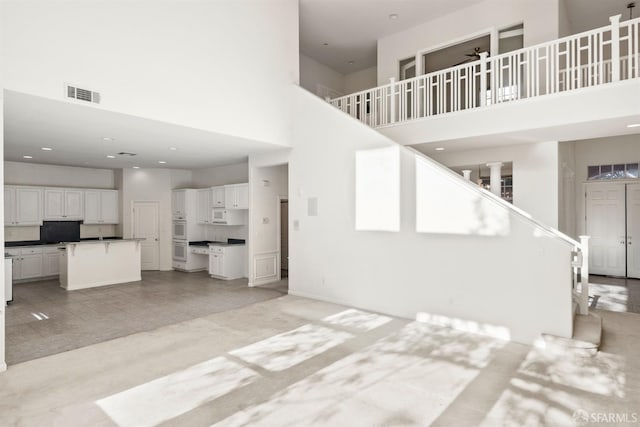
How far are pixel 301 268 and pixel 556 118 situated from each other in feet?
15.6

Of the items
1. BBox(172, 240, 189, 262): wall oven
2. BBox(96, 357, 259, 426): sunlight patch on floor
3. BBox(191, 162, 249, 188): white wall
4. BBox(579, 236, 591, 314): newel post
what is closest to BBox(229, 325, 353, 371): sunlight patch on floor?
BBox(96, 357, 259, 426): sunlight patch on floor

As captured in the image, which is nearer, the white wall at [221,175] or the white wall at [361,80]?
the white wall at [221,175]

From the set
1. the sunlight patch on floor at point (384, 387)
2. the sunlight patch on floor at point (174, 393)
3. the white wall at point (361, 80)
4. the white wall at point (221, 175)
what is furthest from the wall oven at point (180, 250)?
the sunlight patch on floor at point (384, 387)

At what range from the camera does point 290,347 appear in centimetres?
420

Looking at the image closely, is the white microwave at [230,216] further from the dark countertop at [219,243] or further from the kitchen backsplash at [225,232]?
the dark countertop at [219,243]

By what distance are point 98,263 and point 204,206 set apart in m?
2.89

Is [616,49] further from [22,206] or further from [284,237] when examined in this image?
[22,206]

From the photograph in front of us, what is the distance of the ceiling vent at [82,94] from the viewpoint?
3.98 metres

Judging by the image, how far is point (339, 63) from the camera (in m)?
10.3

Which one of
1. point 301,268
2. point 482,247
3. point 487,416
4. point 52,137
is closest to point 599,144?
point 482,247

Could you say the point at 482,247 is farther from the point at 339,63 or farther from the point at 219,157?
the point at 339,63

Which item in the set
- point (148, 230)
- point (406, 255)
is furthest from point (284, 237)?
point (406, 255)

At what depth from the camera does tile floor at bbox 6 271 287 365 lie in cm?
452

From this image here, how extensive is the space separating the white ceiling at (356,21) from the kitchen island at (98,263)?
6.57 metres
